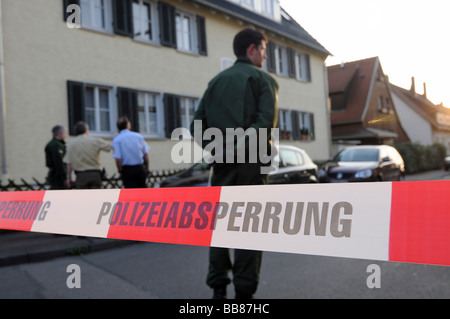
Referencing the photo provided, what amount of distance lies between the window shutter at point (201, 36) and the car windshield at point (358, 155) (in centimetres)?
604

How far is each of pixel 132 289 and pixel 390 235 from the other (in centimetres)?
345

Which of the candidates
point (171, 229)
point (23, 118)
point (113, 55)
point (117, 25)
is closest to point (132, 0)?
point (117, 25)

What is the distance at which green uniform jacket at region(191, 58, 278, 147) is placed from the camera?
311cm

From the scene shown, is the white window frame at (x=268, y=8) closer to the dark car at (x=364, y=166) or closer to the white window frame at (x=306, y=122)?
the white window frame at (x=306, y=122)

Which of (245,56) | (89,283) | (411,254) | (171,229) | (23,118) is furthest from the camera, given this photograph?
(23,118)

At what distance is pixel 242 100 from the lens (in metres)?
3.12

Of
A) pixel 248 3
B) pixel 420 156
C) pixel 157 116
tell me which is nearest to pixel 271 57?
pixel 248 3

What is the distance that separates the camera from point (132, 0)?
42.4 feet

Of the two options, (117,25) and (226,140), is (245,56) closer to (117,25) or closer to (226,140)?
(226,140)

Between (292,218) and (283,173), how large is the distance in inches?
264

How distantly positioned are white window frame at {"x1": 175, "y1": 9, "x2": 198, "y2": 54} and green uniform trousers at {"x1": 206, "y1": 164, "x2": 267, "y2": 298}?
1191 centimetres

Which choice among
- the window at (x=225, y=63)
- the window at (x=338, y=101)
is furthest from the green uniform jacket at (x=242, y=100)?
the window at (x=338, y=101)

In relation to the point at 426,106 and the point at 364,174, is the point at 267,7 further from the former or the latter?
the point at 364,174

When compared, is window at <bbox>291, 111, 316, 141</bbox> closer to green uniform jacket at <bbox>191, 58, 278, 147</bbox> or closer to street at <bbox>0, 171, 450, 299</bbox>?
street at <bbox>0, 171, 450, 299</bbox>
